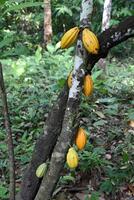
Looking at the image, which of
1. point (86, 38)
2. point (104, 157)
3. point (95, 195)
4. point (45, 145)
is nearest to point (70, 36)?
point (86, 38)

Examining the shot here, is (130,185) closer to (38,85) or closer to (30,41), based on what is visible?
(38,85)

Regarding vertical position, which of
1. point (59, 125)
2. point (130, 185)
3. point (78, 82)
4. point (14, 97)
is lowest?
point (130, 185)

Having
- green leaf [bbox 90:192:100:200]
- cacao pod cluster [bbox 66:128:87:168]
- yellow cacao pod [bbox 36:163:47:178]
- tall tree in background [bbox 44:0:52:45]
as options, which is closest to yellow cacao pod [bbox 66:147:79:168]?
cacao pod cluster [bbox 66:128:87:168]

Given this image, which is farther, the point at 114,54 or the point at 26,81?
the point at 114,54

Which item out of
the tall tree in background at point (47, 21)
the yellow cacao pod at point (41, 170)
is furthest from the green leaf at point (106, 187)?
the tall tree in background at point (47, 21)

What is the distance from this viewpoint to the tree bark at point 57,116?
2.56 metres

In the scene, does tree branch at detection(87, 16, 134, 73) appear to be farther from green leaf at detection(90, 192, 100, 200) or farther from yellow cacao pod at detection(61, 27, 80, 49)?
→ green leaf at detection(90, 192, 100, 200)

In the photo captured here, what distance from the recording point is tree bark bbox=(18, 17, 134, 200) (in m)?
2.56

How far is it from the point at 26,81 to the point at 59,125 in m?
3.36

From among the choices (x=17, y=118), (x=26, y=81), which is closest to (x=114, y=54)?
(x=26, y=81)

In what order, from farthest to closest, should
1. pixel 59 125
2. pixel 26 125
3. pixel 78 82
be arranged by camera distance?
1. pixel 26 125
2. pixel 59 125
3. pixel 78 82

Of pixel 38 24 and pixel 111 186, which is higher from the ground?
pixel 38 24

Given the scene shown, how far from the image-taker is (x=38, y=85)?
19.0 ft

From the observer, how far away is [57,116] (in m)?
2.72
